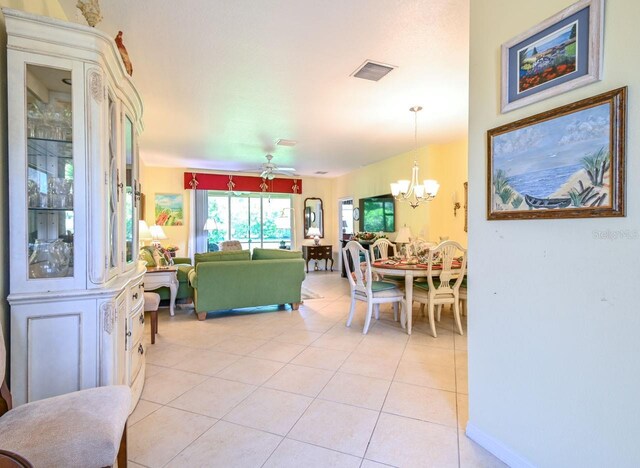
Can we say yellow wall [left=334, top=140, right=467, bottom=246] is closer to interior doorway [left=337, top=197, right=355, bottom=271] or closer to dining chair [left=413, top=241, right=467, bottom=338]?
dining chair [left=413, top=241, right=467, bottom=338]

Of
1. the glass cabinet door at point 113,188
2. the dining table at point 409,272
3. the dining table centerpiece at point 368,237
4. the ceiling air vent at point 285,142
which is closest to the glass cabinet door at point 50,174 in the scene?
the glass cabinet door at point 113,188

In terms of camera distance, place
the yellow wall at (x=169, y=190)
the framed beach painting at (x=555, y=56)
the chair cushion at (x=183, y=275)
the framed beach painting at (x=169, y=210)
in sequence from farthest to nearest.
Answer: the framed beach painting at (x=169, y=210) < the yellow wall at (x=169, y=190) < the chair cushion at (x=183, y=275) < the framed beach painting at (x=555, y=56)

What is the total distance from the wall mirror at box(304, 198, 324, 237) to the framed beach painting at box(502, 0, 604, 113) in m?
7.35

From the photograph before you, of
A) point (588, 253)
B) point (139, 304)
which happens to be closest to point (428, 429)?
point (588, 253)

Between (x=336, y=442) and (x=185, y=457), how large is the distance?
80 centimetres

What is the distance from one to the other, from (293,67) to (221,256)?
261 centimetres

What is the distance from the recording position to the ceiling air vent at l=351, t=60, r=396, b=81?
9.23 feet

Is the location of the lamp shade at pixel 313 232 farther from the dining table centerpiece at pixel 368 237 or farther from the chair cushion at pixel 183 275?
the chair cushion at pixel 183 275

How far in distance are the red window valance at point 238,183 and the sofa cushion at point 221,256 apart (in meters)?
3.88

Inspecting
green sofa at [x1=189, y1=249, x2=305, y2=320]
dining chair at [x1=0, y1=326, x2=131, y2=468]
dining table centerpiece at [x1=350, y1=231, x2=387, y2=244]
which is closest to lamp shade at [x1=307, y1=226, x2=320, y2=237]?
dining table centerpiece at [x1=350, y1=231, x2=387, y2=244]

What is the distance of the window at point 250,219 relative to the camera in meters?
8.19

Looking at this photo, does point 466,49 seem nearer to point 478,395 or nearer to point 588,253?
point 588,253

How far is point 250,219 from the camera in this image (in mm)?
8586

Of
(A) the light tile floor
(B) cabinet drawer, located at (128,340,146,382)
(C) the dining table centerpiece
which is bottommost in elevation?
(A) the light tile floor
